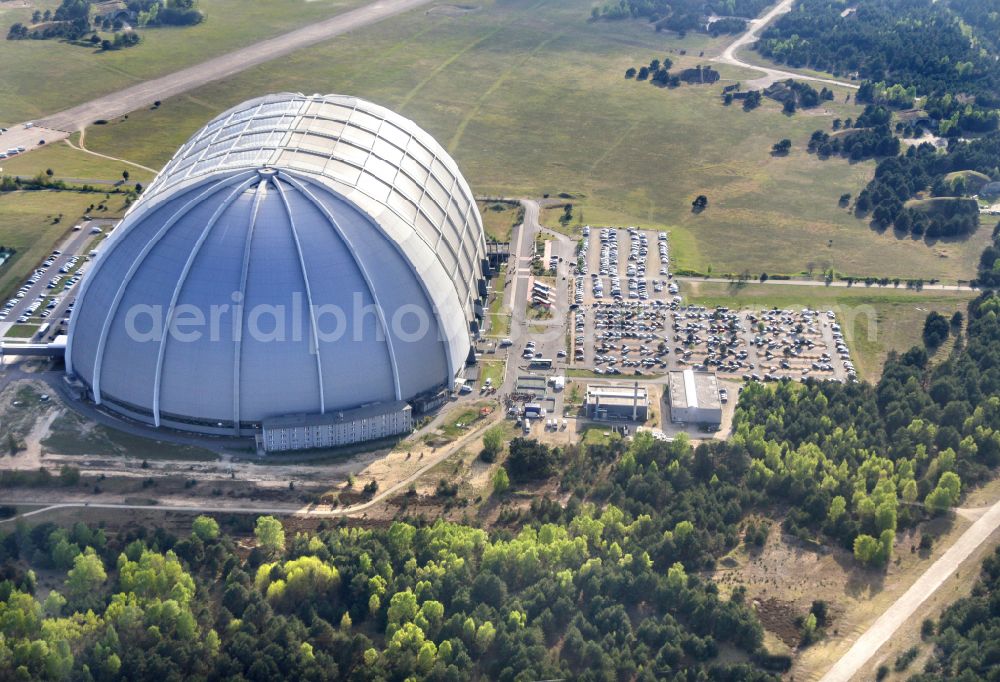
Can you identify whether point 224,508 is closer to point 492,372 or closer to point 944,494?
point 492,372

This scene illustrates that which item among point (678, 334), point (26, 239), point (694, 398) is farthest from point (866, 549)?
point (26, 239)

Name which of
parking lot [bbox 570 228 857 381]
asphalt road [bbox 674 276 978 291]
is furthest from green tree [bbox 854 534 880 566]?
asphalt road [bbox 674 276 978 291]

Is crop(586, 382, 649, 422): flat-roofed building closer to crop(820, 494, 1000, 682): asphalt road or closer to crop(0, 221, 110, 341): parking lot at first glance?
crop(820, 494, 1000, 682): asphalt road

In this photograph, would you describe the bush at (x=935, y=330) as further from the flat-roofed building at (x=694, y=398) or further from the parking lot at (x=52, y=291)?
the parking lot at (x=52, y=291)

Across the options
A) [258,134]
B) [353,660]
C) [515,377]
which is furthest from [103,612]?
[258,134]

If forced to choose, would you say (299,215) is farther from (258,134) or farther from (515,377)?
(515,377)
